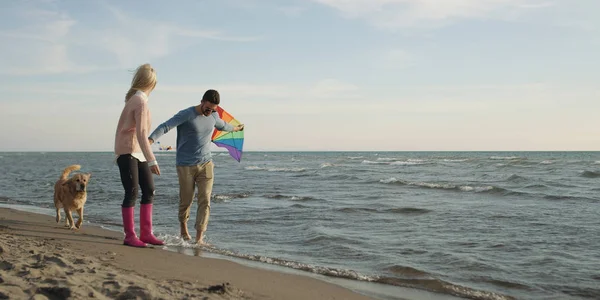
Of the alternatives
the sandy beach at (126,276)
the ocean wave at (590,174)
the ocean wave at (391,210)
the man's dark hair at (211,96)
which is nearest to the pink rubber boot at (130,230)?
the sandy beach at (126,276)

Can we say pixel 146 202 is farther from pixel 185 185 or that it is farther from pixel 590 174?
pixel 590 174

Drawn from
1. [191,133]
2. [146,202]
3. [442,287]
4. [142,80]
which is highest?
[142,80]

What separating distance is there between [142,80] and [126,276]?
2.40 meters

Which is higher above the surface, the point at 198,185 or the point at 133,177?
the point at 133,177

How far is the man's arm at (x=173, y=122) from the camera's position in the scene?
548 cm

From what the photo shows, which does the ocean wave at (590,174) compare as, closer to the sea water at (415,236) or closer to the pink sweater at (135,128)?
the sea water at (415,236)

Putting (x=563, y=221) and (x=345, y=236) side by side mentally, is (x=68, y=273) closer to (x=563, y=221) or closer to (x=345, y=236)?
(x=345, y=236)

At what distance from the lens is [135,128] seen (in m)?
5.09

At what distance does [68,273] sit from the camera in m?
3.35

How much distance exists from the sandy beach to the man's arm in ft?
4.17

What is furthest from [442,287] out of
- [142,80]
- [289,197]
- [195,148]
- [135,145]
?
[289,197]

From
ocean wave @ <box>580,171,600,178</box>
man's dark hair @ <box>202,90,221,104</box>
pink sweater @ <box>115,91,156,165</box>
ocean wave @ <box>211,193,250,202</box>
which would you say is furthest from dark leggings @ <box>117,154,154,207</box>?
ocean wave @ <box>580,171,600,178</box>

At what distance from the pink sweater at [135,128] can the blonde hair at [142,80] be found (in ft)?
0.35

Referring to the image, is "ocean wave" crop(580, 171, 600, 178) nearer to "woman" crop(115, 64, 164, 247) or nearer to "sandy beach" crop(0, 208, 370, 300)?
"sandy beach" crop(0, 208, 370, 300)
